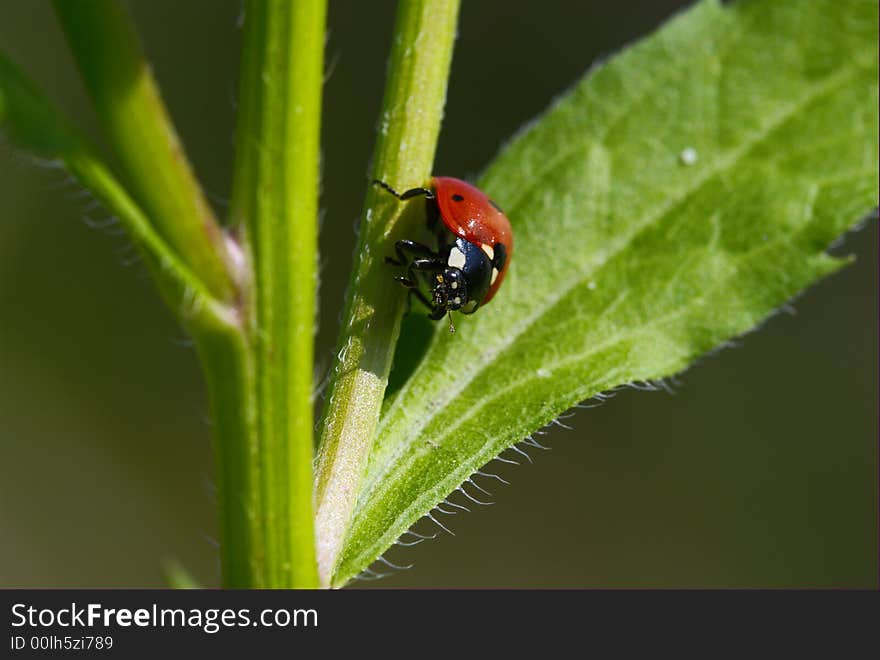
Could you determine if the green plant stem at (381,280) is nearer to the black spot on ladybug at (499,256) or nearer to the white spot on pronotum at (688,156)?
the black spot on ladybug at (499,256)

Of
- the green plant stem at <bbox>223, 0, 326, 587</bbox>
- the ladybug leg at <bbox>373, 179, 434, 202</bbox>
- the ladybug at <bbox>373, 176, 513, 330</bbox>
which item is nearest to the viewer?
the green plant stem at <bbox>223, 0, 326, 587</bbox>

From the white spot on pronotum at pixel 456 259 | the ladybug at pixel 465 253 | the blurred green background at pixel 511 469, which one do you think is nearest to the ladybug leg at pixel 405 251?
the ladybug at pixel 465 253

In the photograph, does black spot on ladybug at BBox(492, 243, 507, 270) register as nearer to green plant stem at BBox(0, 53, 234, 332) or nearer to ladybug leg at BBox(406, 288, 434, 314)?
ladybug leg at BBox(406, 288, 434, 314)

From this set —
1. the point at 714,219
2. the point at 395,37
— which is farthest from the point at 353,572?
the point at 714,219

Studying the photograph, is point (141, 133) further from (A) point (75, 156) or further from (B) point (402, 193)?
(B) point (402, 193)

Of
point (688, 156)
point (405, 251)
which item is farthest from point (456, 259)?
point (688, 156)

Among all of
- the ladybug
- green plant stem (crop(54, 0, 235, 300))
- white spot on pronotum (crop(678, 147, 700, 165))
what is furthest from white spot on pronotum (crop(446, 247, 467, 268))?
green plant stem (crop(54, 0, 235, 300))
